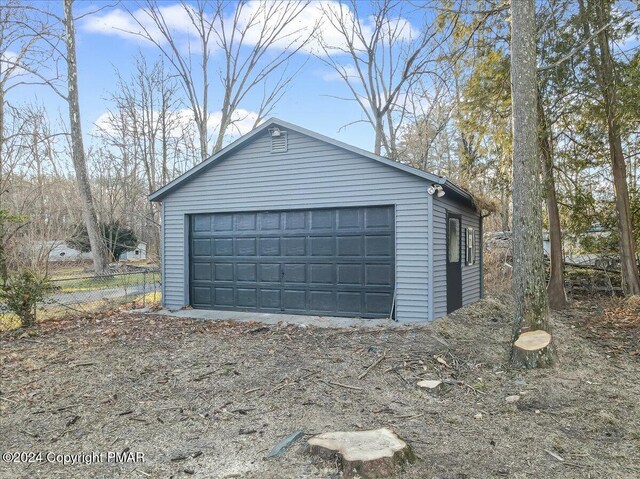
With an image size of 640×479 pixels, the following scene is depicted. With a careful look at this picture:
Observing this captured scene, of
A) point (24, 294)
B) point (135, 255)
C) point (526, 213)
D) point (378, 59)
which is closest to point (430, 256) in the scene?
point (526, 213)

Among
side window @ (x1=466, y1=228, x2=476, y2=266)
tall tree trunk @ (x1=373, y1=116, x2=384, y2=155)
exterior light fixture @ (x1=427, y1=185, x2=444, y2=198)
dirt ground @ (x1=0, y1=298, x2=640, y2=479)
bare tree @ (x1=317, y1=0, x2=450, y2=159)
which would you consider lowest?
dirt ground @ (x1=0, y1=298, x2=640, y2=479)

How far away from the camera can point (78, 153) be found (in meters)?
15.8

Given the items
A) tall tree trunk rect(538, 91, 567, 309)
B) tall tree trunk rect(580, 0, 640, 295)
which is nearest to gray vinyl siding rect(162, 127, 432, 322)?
tall tree trunk rect(538, 91, 567, 309)

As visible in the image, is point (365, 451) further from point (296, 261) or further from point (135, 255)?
point (135, 255)

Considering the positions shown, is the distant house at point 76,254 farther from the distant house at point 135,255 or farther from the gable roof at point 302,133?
the gable roof at point 302,133

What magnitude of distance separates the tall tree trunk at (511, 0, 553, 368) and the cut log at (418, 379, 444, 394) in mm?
1342

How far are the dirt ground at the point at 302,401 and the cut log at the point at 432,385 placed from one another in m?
0.11

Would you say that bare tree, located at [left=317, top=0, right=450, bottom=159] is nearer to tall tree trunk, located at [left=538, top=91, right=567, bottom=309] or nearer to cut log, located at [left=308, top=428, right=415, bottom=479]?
tall tree trunk, located at [left=538, top=91, right=567, bottom=309]

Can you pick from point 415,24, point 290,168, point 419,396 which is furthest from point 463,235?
point 415,24

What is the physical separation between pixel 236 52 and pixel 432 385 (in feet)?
62.3

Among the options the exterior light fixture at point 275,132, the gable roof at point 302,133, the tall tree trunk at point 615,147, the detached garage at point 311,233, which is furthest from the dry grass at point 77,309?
the tall tree trunk at point 615,147

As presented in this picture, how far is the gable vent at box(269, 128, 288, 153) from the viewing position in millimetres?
9055

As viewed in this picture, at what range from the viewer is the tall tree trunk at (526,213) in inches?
223

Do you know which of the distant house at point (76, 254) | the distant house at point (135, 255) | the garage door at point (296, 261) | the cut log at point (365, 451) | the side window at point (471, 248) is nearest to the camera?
the cut log at point (365, 451)
